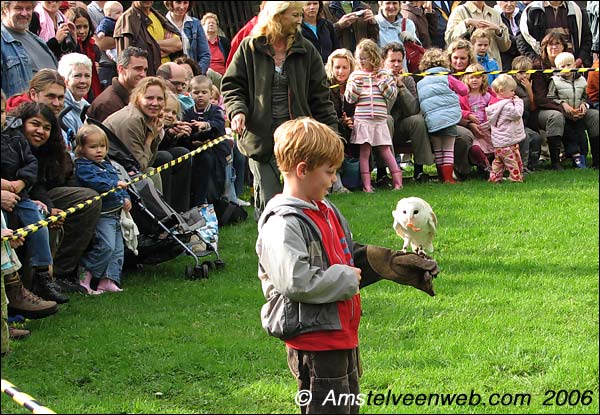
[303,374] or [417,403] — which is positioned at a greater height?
[303,374]

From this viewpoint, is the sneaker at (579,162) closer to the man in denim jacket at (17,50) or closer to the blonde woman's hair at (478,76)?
the blonde woman's hair at (478,76)

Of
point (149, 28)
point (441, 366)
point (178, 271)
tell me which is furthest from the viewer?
point (149, 28)

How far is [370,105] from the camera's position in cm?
1248

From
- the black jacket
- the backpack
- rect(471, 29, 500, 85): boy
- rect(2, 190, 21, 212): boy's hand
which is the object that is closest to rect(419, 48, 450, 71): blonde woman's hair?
rect(471, 29, 500, 85): boy

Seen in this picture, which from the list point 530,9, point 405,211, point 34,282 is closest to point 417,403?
point 405,211

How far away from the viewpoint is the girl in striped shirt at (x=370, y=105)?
12.4 meters

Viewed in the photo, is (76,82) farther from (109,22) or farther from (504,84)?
(504,84)

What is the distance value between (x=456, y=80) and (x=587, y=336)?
7.28m

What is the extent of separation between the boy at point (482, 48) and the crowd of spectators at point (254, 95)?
32 mm

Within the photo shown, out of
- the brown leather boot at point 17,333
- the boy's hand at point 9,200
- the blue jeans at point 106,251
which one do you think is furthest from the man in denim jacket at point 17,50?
the brown leather boot at point 17,333

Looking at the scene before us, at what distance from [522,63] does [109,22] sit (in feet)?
18.5

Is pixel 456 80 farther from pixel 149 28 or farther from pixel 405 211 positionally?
pixel 405 211

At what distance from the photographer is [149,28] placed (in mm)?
12312

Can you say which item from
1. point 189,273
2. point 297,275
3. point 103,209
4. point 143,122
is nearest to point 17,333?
point 103,209
